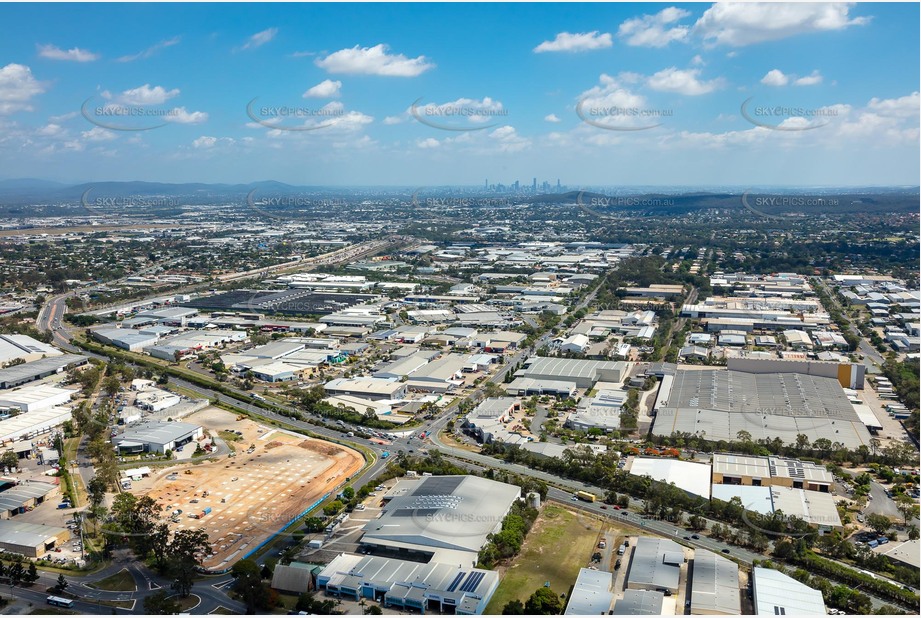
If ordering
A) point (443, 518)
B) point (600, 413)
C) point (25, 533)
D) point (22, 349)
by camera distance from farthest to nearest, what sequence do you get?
point (22, 349)
point (600, 413)
point (443, 518)
point (25, 533)

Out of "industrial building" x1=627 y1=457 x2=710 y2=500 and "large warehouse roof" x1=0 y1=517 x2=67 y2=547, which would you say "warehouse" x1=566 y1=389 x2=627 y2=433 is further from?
"large warehouse roof" x1=0 y1=517 x2=67 y2=547

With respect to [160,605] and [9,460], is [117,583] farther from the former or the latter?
[9,460]

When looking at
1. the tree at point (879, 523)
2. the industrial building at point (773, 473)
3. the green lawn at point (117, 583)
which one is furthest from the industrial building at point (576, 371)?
the green lawn at point (117, 583)

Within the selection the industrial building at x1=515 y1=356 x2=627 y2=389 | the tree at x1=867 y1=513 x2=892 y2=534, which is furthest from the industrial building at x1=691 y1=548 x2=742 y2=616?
the industrial building at x1=515 y1=356 x2=627 y2=389

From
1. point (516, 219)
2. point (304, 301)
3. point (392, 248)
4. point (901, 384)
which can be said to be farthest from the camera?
point (516, 219)

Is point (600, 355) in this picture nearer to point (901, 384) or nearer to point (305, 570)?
point (901, 384)

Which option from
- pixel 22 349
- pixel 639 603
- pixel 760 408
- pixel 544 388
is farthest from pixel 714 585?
pixel 22 349

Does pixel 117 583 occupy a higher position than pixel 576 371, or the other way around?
pixel 576 371

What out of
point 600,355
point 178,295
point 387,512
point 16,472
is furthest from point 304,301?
point 387,512
